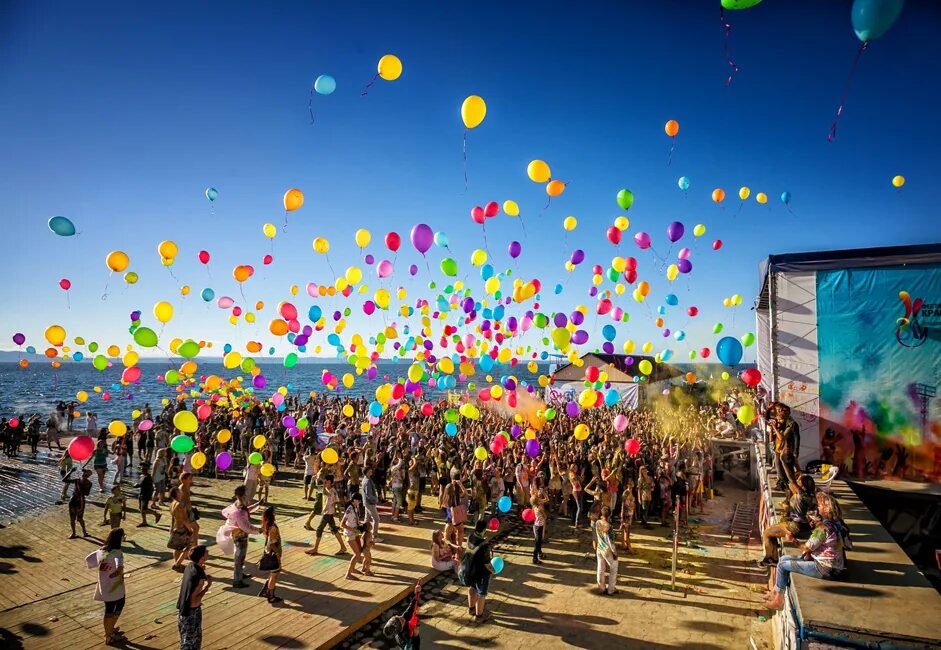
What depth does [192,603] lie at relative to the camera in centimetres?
462

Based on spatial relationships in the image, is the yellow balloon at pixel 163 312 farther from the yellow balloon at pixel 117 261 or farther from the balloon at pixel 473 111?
the balloon at pixel 473 111

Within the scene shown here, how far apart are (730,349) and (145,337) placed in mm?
11703

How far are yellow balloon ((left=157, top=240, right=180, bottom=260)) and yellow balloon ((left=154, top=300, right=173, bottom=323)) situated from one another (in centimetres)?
108

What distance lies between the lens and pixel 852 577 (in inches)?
200

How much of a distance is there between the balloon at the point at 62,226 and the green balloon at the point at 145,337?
206 cm

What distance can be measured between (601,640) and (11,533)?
1054cm

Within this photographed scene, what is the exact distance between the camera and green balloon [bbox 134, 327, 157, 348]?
929 cm

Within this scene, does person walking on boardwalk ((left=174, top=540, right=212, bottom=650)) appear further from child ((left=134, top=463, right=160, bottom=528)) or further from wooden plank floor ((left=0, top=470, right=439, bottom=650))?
child ((left=134, top=463, right=160, bottom=528))

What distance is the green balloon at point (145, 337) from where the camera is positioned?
9.29m

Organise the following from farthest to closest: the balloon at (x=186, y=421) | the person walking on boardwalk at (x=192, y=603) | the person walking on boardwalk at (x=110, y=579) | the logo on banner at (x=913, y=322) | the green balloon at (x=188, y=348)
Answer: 1. the green balloon at (x=188, y=348)
2. the logo on banner at (x=913, y=322)
3. the balloon at (x=186, y=421)
4. the person walking on boardwalk at (x=110, y=579)
5. the person walking on boardwalk at (x=192, y=603)

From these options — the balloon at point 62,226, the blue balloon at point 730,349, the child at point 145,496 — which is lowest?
the child at point 145,496

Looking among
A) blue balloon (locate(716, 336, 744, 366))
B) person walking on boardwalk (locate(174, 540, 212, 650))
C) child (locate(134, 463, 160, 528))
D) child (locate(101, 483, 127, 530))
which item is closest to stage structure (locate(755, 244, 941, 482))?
blue balloon (locate(716, 336, 744, 366))

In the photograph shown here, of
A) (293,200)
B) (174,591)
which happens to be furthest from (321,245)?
(174,591)

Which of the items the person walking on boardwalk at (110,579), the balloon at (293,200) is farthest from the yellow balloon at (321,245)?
the person walking on boardwalk at (110,579)
